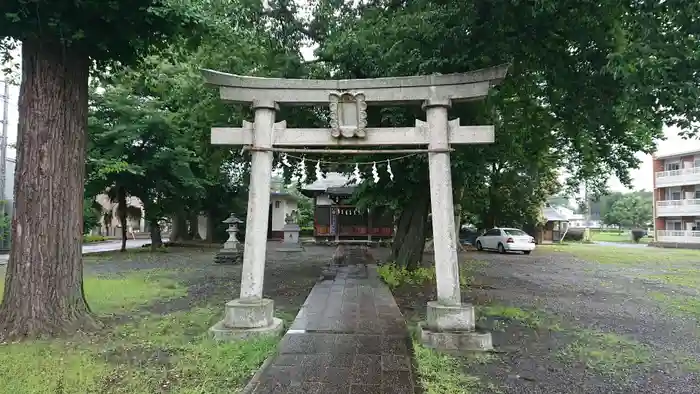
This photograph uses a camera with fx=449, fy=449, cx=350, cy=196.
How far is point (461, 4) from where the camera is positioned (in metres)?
6.50

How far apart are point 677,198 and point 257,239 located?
41.0 metres

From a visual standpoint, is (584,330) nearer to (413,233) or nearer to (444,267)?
(444,267)

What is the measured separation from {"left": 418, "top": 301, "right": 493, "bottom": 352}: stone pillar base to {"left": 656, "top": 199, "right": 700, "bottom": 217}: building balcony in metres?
36.5

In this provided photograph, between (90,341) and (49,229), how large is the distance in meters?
1.54

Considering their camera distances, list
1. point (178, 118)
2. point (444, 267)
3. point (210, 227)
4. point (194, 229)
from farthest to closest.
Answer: point (194, 229)
point (210, 227)
point (178, 118)
point (444, 267)

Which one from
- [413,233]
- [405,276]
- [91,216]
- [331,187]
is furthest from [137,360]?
[331,187]

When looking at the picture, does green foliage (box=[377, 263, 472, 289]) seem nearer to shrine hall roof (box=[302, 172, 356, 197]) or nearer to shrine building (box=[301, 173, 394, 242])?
shrine hall roof (box=[302, 172, 356, 197])

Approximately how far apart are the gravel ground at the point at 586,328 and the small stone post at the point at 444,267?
1.90ft

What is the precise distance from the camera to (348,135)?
6086 millimetres

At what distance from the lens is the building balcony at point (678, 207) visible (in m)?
33.5

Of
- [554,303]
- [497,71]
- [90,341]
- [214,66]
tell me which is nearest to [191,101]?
[214,66]

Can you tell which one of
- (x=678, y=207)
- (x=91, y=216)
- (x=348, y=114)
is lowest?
(x=91, y=216)

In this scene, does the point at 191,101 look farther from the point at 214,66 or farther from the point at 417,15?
the point at 417,15

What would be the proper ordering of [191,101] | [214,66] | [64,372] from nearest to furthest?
1. [64,372]
2. [214,66]
3. [191,101]
